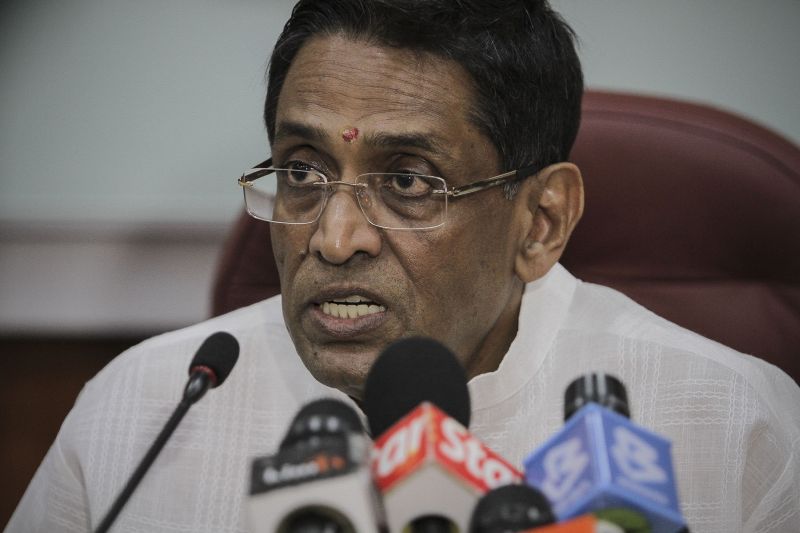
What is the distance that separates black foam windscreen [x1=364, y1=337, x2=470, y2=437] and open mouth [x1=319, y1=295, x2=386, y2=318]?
0.41 m

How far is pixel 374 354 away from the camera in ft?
4.54

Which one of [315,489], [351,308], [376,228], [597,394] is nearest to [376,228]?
[376,228]

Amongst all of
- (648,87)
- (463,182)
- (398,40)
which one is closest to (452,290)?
(463,182)

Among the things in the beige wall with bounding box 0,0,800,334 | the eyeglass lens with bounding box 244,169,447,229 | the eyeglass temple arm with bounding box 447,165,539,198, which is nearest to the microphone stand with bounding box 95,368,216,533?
the eyeglass lens with bounding box 244,169,447,229

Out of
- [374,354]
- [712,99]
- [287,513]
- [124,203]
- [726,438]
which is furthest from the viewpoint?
[124,203]

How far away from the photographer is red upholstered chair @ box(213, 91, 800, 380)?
1.73m

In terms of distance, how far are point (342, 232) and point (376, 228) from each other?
0.06 meters

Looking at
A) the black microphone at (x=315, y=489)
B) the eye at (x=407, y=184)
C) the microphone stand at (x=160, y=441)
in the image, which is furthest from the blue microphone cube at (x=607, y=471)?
the eye at (x=407, y=184)

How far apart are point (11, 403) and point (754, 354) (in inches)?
87.6

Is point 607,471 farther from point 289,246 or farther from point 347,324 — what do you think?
point 289,246

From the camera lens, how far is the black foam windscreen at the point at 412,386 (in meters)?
0.95

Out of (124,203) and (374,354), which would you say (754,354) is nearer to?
(374,354)

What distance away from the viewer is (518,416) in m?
1.65

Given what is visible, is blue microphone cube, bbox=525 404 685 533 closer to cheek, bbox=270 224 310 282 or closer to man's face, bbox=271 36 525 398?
man's face, bbox=271 36 525 398
